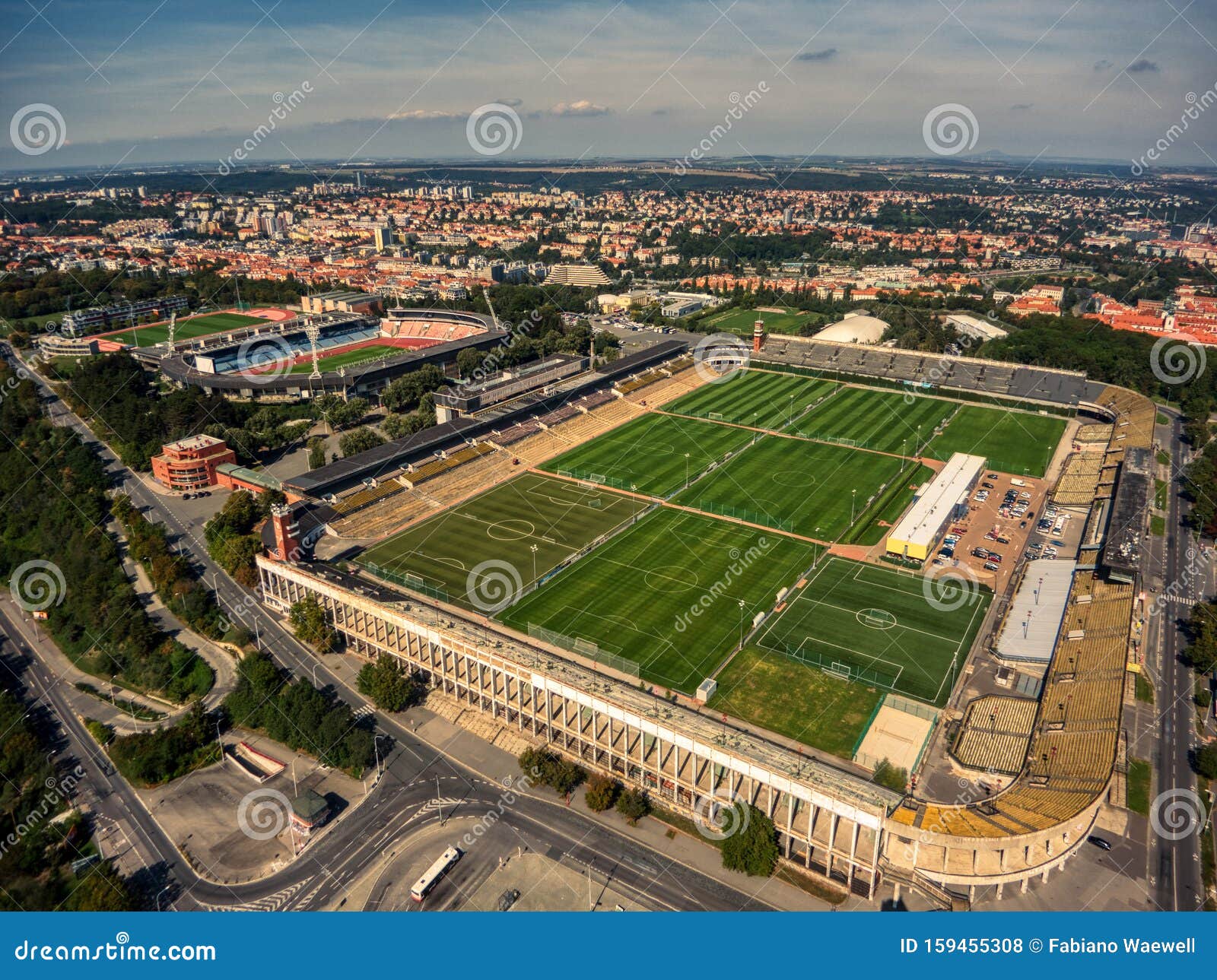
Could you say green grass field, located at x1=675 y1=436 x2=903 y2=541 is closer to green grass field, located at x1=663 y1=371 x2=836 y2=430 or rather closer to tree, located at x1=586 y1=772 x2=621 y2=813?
green grass field, located at x1=663 y1=371 x2=836 y2=430

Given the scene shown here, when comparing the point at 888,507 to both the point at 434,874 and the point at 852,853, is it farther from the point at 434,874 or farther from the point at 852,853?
the point at 434,874

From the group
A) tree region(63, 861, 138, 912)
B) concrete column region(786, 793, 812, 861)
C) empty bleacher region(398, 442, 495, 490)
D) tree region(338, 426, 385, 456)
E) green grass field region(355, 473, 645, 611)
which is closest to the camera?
tree region(63, 861, 138, 912)

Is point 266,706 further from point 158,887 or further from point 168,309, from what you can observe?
point 168,309

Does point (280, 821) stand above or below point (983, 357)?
below

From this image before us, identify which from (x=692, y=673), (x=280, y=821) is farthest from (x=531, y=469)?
(x=280, y=821)

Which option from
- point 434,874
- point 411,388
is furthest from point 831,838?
point 411,388


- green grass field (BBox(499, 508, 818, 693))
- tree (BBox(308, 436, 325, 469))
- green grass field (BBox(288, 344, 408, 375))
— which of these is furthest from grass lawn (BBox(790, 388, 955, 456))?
green grass field (BBox(288, 344, 408, 375))

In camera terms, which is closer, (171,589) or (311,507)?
(171,589)
